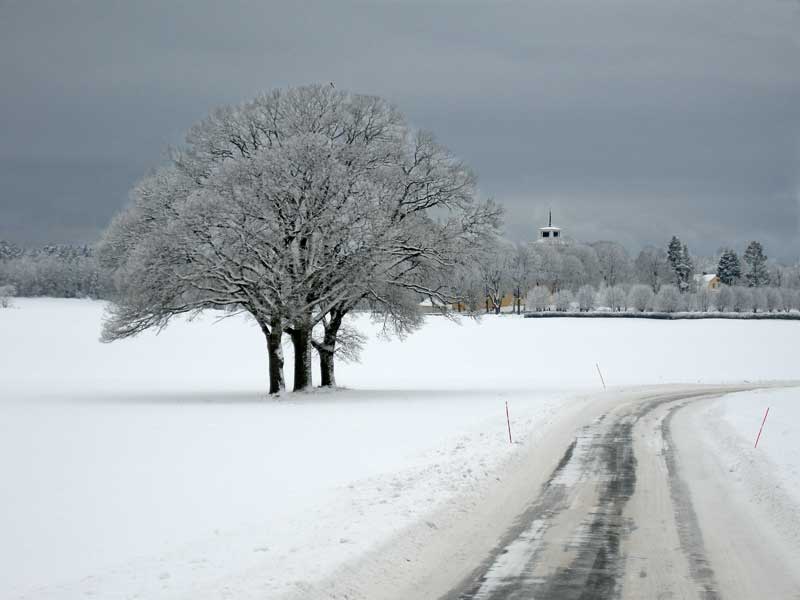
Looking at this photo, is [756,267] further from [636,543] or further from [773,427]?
[636,543]

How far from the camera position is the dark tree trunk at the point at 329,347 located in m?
36.1

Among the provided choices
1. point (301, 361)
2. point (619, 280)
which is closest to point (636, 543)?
point (301, 361)

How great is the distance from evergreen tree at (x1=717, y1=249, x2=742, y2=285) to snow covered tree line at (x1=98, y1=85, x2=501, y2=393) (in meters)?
156

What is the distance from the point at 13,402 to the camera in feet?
107

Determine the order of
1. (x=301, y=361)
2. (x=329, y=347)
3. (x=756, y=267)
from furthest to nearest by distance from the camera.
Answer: (x=756, y=267) → (x=329, y=347) → (x=301, y=361)

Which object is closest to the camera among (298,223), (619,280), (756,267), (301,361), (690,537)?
(690,537)

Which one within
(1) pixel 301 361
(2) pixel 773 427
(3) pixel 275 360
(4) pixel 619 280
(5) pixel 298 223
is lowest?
(2) pixel 773 427

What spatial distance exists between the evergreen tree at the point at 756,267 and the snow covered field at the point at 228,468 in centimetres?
13084

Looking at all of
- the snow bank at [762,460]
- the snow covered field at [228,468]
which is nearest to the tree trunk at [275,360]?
the snow covered field at [228,468]

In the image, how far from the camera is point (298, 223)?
31.2m

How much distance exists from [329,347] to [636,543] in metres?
27.1

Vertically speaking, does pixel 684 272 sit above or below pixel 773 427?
above

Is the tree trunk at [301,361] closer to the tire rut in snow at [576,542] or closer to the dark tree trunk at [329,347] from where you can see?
the dark tree trunk at [329,347]

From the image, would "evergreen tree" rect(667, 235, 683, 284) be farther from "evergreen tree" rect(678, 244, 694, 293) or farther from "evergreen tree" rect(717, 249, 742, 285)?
"evergreen tree" rect(717, 249, 742, 285)
